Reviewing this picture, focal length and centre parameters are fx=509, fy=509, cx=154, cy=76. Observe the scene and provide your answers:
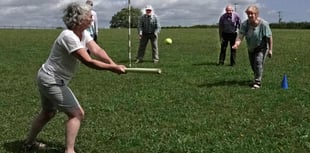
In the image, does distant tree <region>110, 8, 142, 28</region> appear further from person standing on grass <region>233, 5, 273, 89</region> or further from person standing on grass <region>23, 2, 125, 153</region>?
person standing on grass <region>23, 2, 125, 153</region>

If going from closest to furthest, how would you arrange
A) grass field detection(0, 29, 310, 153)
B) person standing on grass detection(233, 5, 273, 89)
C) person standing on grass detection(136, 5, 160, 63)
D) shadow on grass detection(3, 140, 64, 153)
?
shadow on grass detection(3, 140, 64, 153) < grass field detection(0, 29, 310, 153) < person standing on grass detection(233, 5, 273, 89) < person standing on grass detection(136, 5, 160, 63)

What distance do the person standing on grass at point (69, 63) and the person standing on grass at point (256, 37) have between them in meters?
5.66

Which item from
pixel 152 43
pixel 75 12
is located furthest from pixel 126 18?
pixel 75 12

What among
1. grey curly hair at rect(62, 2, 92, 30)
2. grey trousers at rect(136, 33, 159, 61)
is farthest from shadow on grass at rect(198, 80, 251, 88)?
grey curly hair at rect(62, 2, 92, 30)

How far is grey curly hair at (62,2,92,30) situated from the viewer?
5371 millimetres

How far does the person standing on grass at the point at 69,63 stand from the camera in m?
5.36

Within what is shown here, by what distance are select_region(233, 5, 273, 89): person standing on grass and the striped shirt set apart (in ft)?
22.5

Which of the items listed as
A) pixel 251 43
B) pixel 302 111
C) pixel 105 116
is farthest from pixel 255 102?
pixel 105 116

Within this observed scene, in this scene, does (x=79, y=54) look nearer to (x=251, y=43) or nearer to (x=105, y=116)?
(x=105, y=116)

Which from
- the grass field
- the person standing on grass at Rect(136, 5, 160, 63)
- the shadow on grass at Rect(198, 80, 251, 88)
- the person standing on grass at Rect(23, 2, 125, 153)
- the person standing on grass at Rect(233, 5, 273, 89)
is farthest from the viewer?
the person standing on grass at Rect(136, 5, 160, 63)

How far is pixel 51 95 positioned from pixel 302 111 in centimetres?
473

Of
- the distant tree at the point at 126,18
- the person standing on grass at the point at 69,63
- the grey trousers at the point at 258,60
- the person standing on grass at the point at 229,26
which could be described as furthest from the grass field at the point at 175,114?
the distant tree at the point at 126,18

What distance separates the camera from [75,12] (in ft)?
17.6

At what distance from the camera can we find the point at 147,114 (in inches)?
335
